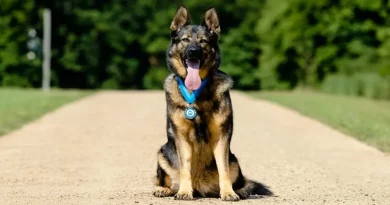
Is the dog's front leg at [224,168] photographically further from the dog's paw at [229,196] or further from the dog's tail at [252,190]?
the dog's tail at [252,190]

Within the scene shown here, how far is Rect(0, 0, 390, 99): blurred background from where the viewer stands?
199ft

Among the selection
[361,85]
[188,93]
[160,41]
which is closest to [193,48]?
[188,93]

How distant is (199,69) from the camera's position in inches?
317

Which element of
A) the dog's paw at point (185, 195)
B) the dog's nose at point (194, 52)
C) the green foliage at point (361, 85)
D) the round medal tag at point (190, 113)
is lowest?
the green foliage at point (361, 85)

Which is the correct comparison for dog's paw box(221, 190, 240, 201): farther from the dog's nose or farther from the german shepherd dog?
the dog's nose

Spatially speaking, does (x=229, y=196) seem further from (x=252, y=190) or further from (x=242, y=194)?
(x=252, y=190)

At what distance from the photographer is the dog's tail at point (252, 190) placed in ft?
27.7

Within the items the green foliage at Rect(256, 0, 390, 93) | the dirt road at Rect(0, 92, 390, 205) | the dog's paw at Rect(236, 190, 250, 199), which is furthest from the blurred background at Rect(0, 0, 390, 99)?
the dog's paw at Rect(236, 190, 250, 199)

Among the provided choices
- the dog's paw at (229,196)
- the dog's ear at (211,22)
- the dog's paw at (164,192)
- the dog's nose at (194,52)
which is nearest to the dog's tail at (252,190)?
the dog's paw at (229,196)

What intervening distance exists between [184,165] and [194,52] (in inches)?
42.6

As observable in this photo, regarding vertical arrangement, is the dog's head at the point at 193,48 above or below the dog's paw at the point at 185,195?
above

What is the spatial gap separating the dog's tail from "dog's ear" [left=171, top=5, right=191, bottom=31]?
175cm

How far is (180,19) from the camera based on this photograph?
324 inches

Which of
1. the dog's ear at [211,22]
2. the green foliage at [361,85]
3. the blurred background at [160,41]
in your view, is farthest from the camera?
the blurred background at [160,41]
